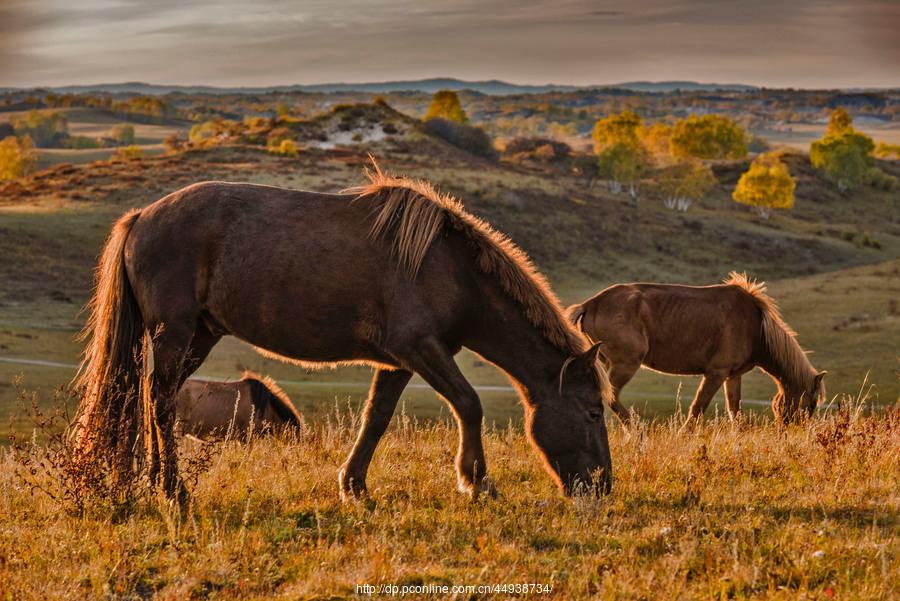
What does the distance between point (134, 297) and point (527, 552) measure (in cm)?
386

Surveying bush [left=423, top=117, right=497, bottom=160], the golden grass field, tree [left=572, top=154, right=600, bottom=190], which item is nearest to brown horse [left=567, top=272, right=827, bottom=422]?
the golden grass field

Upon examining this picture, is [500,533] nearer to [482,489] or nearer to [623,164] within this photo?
[482,489]

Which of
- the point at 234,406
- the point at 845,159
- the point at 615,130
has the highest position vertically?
the point at 615,130

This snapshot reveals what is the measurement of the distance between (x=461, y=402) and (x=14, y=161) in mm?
142366

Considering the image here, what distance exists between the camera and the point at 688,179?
115 metres

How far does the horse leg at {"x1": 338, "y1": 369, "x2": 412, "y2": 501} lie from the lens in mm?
7703

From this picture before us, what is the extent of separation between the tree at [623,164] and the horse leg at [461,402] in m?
118

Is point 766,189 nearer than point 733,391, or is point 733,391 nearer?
point 733,391

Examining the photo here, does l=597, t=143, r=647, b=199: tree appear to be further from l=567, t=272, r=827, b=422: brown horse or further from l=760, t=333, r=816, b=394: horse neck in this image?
l=760, t=333, r=816, b=394: horse neck

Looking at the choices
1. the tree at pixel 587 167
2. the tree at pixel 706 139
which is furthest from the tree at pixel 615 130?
the tree at pixel 587 167

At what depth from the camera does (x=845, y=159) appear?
142125 millimetres

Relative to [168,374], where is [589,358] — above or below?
above

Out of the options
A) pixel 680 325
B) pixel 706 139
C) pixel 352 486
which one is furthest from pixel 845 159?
pixel 352 486

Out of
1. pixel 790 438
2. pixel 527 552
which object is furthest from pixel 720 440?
pixel 527 552
